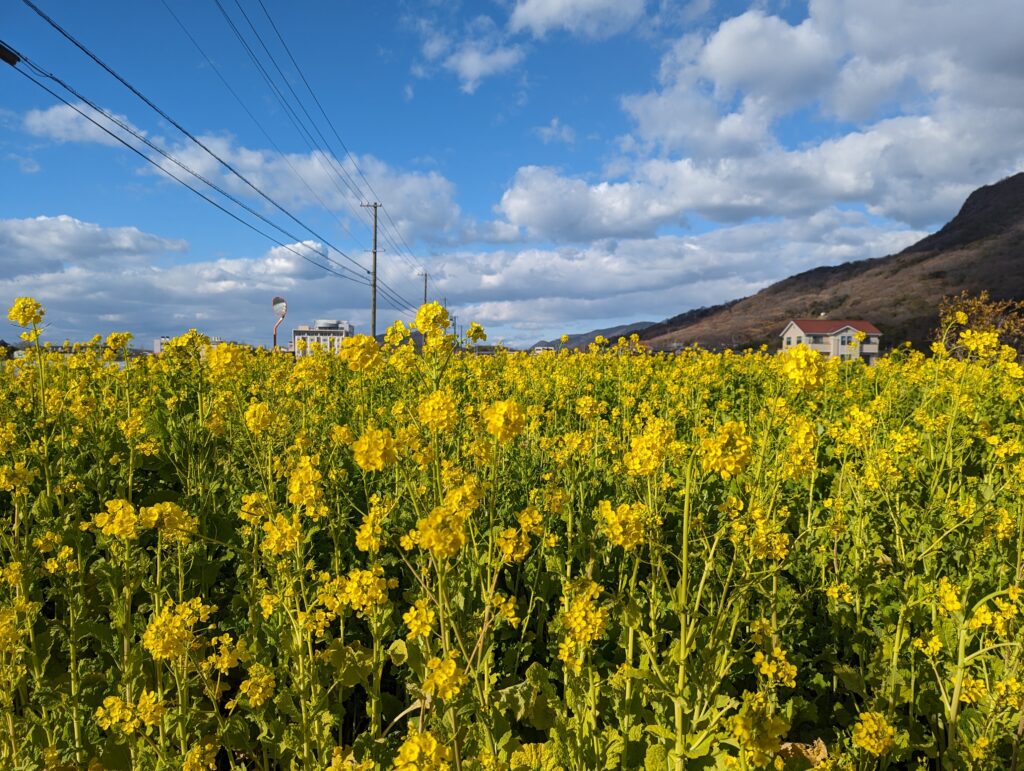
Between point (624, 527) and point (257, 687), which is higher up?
point (624, 527)

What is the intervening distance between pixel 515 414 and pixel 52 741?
2.34 meters

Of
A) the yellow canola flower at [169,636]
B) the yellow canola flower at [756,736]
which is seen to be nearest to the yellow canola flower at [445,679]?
the yellow canola flower at [756,736]

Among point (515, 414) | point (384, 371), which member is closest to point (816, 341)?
point (384, 371)

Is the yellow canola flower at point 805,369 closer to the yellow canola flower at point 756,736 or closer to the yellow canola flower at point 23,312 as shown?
the yellow canola flower at point 756,736

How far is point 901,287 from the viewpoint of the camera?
295 feet

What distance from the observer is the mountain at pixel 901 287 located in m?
72.9

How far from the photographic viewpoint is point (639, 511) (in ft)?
7.96

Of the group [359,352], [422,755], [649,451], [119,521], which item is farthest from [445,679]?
[119,521]

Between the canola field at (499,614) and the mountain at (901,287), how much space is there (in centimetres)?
5088

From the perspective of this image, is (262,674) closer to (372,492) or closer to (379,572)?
(379,572)

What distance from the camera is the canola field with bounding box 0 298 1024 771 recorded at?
2.05m

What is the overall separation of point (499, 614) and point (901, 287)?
109 m

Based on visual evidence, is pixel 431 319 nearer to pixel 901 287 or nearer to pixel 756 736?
pixel 756 736

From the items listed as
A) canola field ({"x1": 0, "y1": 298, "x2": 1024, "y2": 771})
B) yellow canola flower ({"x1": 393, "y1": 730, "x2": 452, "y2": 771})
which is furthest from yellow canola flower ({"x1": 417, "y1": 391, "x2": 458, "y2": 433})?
yellow canola flower ({"x1": 393, "y1": 730, "x2": 452, "y2": 771})
